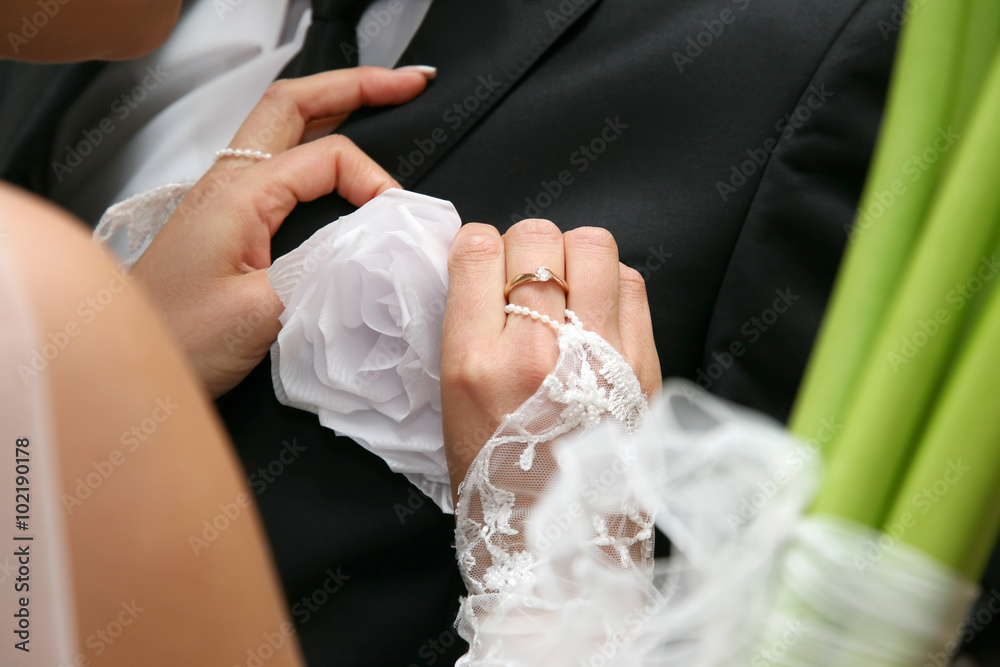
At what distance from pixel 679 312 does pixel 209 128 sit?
1.81 feet

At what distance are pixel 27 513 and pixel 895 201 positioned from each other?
1.19ft

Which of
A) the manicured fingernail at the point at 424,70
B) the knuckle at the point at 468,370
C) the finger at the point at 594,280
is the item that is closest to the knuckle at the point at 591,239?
the finger at the point at 594,280

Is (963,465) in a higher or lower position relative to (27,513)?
higher

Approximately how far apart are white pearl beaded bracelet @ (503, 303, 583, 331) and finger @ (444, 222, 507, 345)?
0.04ft

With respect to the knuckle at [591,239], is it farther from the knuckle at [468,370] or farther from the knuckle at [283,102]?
the knuckle at [283,102]

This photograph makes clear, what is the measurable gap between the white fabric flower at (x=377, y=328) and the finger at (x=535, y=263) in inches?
2.0

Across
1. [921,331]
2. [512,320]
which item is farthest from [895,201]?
[512,320]

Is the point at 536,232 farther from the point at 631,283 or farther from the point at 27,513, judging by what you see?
the point at 27,513

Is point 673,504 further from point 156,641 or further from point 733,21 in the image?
point 733,21

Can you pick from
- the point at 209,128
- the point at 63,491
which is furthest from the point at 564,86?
the point at 63,491

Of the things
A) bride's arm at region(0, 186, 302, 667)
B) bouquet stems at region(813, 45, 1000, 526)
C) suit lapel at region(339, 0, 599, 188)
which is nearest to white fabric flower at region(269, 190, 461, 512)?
suit lapel at region(339, 0, 599, 188)

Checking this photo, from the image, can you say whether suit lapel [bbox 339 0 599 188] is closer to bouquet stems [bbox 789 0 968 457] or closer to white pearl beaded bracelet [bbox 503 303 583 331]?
white pearl beaded bracelet [bbox 503 303 583 331]

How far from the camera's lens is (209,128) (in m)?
0.82

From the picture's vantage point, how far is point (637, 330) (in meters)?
0.57
